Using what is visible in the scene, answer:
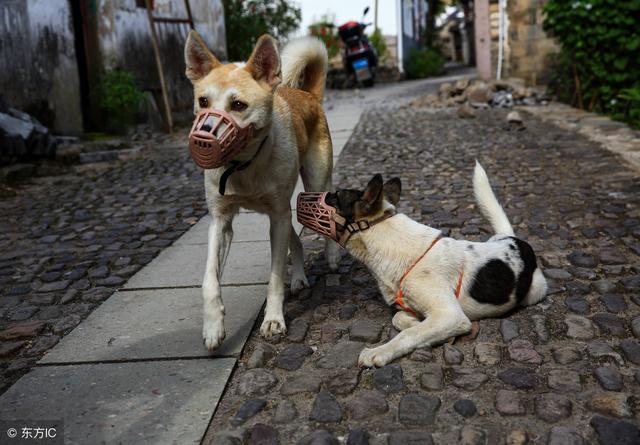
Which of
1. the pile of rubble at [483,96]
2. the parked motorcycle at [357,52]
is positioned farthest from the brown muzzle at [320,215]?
the parked motorcycle at [357,52]

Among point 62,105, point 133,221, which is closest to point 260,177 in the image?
point 133,221

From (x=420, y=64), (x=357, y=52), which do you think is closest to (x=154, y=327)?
(x=357, y=52)

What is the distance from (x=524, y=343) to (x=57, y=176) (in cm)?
725

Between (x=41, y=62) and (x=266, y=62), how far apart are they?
792 centimetres

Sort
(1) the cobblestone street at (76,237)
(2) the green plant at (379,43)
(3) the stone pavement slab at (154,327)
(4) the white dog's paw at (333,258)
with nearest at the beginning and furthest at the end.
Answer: (3) the stone pavement slab at (154,327) → (1) the cobblestone street at (76,237) → (4) the white dog's paw at (333,258) → (2) the green plant at (379,43)

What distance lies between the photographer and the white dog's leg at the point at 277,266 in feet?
10.8

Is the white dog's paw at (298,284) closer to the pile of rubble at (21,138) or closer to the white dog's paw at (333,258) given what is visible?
the white dog's paw at (333,258)

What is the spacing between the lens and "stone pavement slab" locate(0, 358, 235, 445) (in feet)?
7.78

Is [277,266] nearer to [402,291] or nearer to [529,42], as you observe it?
[402,291]

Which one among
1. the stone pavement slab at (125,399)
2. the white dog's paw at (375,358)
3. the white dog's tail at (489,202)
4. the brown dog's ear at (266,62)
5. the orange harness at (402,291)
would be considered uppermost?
the brown dog's ear at (266,62)

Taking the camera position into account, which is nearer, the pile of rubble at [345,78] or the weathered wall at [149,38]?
the weathered wall at [149,38]

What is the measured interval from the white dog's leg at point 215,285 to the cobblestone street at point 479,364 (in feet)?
0.65

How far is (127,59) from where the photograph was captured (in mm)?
11602

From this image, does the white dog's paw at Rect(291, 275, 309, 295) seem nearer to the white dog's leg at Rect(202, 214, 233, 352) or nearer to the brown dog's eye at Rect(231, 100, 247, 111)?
the white dog's leg at Rect(202, 214, 233, 352)
